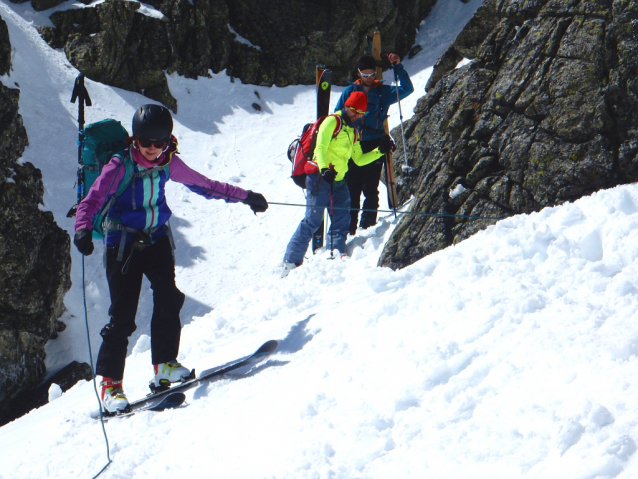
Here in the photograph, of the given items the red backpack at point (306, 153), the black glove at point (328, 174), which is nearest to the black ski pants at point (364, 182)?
the red backpack at point (306, 153)

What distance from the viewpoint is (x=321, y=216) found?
7.98 meters

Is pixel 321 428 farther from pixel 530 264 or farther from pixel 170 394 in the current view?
pixel 530 264

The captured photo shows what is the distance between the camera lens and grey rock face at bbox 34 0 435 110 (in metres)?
18.4

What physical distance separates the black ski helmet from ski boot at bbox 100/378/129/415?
226cm

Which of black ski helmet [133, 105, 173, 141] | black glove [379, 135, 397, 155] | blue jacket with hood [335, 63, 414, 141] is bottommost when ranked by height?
black glove [379, 135, 397, 155]

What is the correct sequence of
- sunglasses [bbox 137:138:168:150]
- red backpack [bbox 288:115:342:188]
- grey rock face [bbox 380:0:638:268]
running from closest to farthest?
sunglasses [bbox 137:138:168:150]
grey rock face [bbox 380:0:638:268]
red backpack [bbox 288:115:342:188]

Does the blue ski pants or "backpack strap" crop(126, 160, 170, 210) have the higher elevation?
"backpack strap" crop(126, 160, 170, 210)

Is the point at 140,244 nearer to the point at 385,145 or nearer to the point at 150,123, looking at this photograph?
the point at 150,123

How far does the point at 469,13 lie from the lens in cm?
2225

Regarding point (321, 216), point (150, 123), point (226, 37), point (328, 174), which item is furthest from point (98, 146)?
point (226, 37)

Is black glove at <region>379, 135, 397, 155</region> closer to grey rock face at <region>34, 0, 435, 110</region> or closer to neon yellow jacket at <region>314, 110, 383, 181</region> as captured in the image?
neon yellow jacket at <region>314, 110, 383, 181</region>

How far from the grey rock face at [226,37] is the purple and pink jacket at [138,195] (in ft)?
47.4

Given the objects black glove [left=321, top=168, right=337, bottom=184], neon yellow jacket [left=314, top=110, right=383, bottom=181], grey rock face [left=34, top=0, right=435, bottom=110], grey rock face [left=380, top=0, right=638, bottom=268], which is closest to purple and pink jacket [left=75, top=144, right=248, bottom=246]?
black glove [left=321, top=168, right=337, bottom=184]

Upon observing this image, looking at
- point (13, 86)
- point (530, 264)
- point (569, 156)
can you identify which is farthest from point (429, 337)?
point (13, 86)
